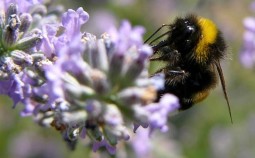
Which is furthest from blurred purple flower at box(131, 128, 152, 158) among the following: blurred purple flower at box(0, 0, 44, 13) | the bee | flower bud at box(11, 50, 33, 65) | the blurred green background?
flower bud at box(11, 50, 33, 65)

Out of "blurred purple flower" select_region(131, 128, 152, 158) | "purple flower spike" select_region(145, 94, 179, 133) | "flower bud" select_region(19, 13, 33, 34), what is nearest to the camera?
→ "purple flower spike" select_region(145, 94, 179, 133)

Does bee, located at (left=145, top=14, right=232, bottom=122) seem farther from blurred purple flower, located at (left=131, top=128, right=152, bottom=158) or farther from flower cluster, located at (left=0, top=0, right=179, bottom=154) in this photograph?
blurred purple flower, located at (left=131, top=128, right=152, bottom=158)

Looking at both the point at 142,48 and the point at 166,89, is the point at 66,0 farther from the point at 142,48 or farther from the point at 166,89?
the point at 142,48

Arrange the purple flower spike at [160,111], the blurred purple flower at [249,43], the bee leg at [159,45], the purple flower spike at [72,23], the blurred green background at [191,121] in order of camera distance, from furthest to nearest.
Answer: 1. the blurred green background at [191,121]
2. the blurred purple flower at [249,43]
3. the bee leg at [159,45]
4. the purple flower spike at [72,23]
5. the purple flower spike at [160,111]

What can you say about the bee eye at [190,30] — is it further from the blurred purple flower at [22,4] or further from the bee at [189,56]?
the blurred purple flower at [22,4]

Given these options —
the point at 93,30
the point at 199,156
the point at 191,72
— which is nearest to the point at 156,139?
the point at 199,156

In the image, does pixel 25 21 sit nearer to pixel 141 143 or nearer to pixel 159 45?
→ pixel 159 45

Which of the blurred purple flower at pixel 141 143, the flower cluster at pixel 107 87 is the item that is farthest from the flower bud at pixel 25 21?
the blurred purple flower at pixel 141 143

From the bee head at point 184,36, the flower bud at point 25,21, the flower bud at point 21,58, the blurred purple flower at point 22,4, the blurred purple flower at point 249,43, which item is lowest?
the flower bud at point 21,58

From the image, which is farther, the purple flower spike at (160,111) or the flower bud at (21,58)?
the flower bud at (21,58)
